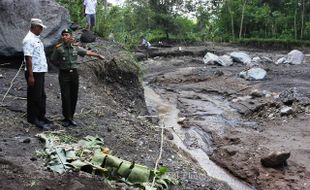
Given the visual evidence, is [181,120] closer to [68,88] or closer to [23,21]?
[23,21]

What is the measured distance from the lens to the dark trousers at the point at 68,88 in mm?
8938

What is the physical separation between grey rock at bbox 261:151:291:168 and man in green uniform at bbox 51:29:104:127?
4.36 m

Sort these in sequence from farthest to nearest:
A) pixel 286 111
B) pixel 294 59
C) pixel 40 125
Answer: pixel 294 59
pixel 286 111
pixel 40 125

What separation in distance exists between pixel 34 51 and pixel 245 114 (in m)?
9.92

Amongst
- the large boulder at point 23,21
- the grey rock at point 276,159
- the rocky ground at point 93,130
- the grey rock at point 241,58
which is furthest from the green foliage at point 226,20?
the grey rock at point 276,159

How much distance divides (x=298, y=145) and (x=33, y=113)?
694 cm

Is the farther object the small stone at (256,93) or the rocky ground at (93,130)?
the small stone at (256,93)

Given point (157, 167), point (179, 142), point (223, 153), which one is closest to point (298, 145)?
point (223, 153)

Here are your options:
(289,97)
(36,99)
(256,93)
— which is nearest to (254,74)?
(256,93)

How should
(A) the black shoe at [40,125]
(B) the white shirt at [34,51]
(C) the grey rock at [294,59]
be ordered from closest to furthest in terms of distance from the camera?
(B) the white shirt at [34,51], (A) the black shoe at [40,125], (C) the grey rock at [294,59]

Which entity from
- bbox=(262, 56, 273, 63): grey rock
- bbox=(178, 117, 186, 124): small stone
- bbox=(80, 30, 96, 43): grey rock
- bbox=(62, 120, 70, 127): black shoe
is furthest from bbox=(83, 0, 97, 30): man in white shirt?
bbox=(262, 56, 273, 63): grey rock

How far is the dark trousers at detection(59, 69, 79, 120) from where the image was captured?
8.94m

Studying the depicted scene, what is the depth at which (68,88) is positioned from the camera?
9023mm

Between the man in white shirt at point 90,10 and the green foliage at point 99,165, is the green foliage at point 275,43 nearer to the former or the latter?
the man in white shirt at point 90,10
